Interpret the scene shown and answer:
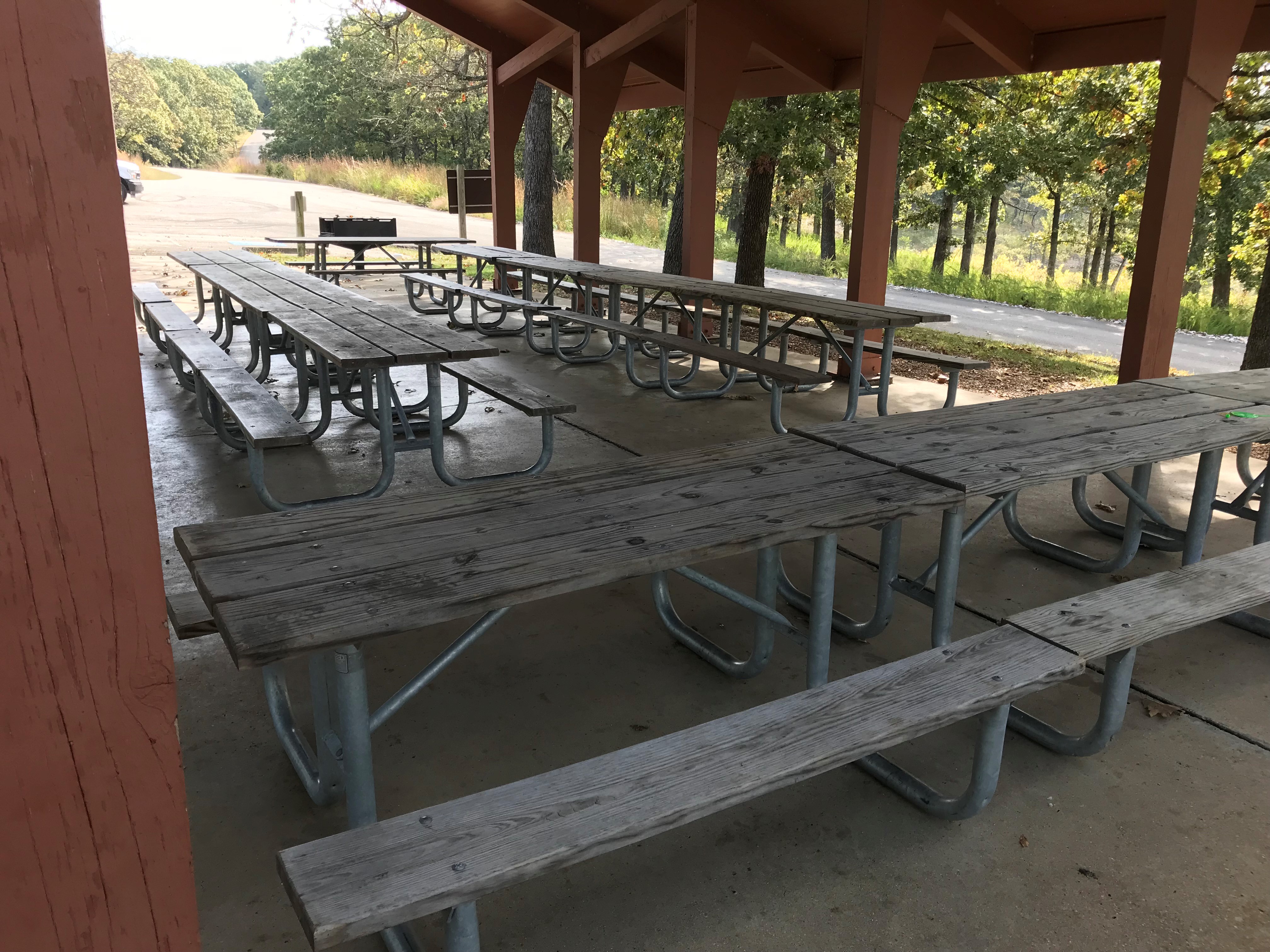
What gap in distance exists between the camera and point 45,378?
1027 mm

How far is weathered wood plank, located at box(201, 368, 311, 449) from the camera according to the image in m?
3.41

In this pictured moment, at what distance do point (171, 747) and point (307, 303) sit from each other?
447 centimetres

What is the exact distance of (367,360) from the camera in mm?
3693

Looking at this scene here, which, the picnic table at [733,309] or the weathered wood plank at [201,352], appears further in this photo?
the picnic table at [733,309]

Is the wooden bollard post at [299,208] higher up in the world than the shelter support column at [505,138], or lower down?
lower down

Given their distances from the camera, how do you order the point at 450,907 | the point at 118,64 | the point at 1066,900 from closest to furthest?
the point at 450,907 → the point at 1066,900 → the point at 118,64

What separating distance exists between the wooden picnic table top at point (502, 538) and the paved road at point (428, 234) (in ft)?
23.4

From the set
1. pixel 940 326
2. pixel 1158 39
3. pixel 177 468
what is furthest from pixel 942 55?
pixel 177 468

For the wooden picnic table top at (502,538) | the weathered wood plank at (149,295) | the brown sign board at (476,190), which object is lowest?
the weathered wood plank at (149,295)

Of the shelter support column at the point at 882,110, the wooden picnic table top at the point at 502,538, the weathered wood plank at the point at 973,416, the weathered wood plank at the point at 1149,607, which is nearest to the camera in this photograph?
the wooden picnic table top at the point at 502,538

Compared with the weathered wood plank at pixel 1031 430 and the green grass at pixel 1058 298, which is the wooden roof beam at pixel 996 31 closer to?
the weathered wood plank at pixel 1031 430

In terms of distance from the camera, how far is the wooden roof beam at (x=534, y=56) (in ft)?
30.4

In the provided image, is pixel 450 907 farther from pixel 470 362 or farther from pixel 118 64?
pixel 118 64

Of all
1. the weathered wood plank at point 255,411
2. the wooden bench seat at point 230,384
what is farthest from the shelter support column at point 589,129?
the weathered wood plank at point 255,411
